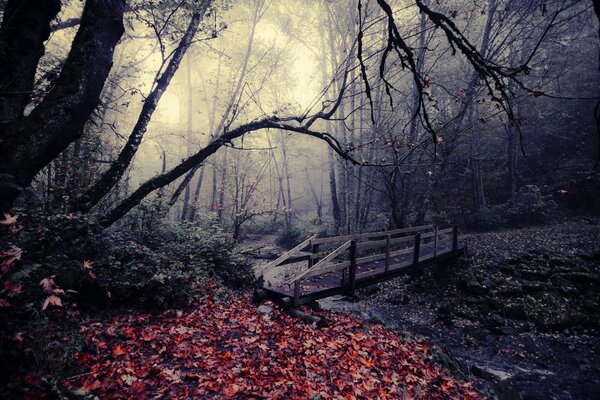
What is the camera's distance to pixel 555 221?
14484mm

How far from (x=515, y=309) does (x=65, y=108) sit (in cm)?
1173

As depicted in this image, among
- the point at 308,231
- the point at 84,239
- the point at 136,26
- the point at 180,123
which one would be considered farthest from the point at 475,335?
the point at 180,123

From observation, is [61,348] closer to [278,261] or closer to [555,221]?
[278,261]

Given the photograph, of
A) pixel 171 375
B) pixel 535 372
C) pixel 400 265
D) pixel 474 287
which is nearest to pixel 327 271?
pixel 400 265

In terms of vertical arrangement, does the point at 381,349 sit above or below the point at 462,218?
below

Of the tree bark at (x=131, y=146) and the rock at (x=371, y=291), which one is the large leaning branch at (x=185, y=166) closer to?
the tree bark at (x=131, y=146)

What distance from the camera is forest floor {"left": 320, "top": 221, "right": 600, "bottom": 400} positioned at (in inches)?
254

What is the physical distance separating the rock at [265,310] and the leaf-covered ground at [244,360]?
0.09 meters

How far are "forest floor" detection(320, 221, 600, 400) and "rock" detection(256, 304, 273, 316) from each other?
10.1ft

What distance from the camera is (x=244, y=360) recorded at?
4586 millimetres

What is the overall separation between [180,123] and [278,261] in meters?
23.4

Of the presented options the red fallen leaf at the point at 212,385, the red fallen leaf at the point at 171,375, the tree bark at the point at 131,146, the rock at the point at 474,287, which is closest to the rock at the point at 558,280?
the rock at the point at 474,287

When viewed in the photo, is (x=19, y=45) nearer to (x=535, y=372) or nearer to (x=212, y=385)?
(x=212, y=385)

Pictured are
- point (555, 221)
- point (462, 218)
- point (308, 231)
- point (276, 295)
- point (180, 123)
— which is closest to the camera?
point (276, 295)
